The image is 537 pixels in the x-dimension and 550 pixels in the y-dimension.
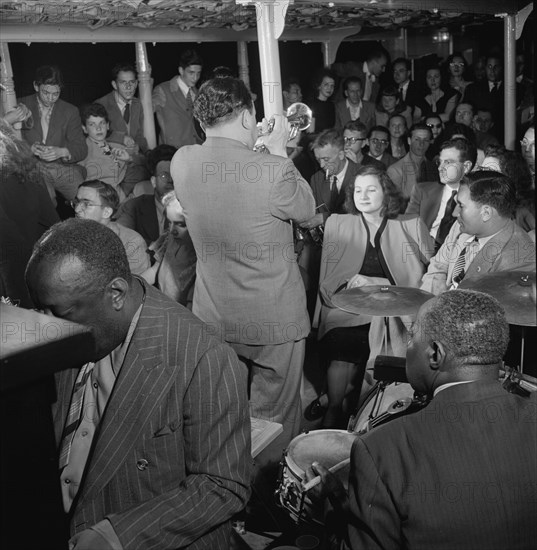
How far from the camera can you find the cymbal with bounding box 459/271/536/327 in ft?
10.9

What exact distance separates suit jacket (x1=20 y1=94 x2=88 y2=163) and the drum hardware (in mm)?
4376

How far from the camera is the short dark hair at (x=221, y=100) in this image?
3.53 meters

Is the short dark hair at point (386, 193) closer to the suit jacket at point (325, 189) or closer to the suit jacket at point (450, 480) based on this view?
the suit jacket at point (325, 189)

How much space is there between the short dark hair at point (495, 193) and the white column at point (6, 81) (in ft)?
15.4

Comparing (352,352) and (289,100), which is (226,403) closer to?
(352,352)

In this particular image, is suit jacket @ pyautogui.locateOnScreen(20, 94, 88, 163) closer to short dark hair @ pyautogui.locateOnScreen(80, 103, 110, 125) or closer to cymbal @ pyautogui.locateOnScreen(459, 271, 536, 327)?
short dark hair @ pyautogui.locateOnScreen(80, 103, 110, 125)

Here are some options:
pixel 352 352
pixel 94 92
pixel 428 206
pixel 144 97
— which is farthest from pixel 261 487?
pixel 94 92

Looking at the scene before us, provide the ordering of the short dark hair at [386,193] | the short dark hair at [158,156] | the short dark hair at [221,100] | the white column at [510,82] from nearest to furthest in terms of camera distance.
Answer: the short dark hair at [221,100] < the short dark hair at [386,193] < the short dark hair at [158,156] < the white column at [510,82]

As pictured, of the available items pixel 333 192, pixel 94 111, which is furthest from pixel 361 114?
pixel 94 111

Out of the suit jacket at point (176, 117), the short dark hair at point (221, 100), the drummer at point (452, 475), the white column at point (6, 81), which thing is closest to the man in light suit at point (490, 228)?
the short dark hair at point (221, 100)

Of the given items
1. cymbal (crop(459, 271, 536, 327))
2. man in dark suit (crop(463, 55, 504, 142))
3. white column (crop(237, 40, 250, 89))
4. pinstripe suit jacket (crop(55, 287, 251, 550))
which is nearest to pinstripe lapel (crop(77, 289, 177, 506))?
pinstripe suit jacket (crop(55, 287, 251, 550))

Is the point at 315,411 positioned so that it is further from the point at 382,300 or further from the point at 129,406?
the point at 129,406

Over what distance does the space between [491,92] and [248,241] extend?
6.28 meters

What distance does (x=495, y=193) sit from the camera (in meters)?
4.25
